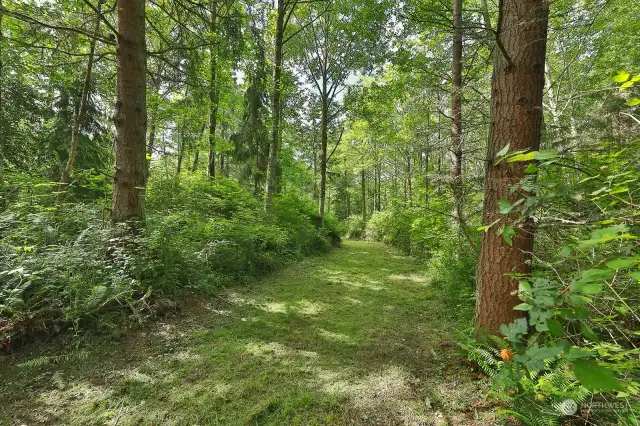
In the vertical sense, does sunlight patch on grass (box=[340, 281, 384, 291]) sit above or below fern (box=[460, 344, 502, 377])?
below

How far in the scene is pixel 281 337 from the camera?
125 inches

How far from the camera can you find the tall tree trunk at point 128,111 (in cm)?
A: 378

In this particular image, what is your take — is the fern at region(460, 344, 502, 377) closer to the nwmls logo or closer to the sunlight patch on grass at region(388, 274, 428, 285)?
the nwmls logo

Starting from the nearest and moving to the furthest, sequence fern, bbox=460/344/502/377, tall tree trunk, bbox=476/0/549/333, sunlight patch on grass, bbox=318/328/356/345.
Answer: fern, bbox=460/344/502/377
tall tree trunk, bbox=476/0/549/333
sunlight patch on grass, bbox=318/328/356/345

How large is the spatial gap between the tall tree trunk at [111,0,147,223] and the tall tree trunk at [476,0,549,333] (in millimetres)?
4426

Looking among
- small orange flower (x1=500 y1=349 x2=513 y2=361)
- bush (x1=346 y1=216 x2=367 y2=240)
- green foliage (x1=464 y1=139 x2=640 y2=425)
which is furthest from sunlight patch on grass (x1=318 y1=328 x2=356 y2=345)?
bush (x1=346 y1=216 x2=367 y2=240)

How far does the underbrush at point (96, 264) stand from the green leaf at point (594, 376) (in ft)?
12.3

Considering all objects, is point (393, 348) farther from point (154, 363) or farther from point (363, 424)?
point (154, 363)

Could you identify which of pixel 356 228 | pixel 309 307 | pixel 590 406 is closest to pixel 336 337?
pixel 309 307

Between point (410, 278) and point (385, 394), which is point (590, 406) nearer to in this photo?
point (385, 394)

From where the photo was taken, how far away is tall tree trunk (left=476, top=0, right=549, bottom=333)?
7.49 ft

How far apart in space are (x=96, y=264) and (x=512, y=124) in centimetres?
469

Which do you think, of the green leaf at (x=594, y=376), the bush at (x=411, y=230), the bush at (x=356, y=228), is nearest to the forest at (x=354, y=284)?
the green leaf at (x=594, y=376)

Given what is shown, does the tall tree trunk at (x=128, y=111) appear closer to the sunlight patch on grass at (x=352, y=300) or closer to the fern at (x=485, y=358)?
the sunlight patch on grass at (x=352, y=300)
